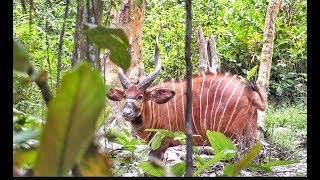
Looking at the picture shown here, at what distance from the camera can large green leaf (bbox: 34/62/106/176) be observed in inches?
13.3

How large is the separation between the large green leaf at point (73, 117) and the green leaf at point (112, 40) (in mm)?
125

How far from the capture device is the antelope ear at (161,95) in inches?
130

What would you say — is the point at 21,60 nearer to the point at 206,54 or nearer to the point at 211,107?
the point at 211,107

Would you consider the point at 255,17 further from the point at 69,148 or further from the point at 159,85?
the point at 69,148

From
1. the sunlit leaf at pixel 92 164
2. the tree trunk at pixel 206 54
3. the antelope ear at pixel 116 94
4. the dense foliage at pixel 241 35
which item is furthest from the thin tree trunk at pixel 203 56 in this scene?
the sunlit leaf at pixel 92 164

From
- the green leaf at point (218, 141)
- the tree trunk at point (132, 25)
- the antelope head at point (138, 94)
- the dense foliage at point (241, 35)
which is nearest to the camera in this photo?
the green leaf at point (218, 141)

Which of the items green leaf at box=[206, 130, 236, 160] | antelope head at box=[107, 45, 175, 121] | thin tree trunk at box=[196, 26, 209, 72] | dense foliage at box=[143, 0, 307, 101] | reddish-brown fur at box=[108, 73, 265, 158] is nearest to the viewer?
green leaf at box=[206, 130, 236, 160]

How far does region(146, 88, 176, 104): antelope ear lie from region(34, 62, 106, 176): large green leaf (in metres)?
2.92

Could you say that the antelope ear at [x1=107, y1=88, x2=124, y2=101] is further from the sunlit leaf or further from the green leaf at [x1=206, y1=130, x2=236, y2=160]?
the sunlit leaf

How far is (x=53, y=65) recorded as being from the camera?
203 inches


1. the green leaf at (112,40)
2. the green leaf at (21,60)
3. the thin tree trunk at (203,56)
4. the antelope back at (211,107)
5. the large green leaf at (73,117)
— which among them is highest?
the thin tree trunk at (203,56)

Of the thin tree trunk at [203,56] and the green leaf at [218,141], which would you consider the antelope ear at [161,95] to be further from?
the green leaf at [218,141]

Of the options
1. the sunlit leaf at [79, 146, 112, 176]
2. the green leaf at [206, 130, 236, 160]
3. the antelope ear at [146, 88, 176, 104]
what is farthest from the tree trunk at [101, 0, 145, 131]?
the sunlit leaf at [79, 146, 112, 176]

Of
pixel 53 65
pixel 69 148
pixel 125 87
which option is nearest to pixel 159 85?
pixel 125 87
